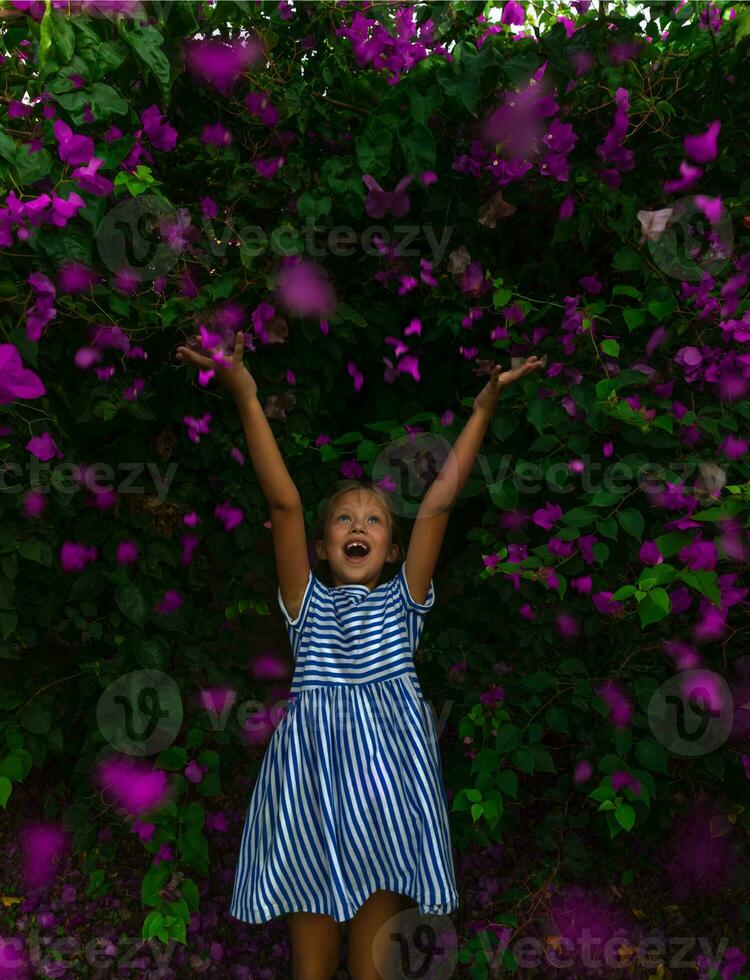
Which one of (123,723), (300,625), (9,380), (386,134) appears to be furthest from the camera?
(123,723)

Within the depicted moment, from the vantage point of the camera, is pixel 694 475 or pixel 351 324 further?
pixel 351 324

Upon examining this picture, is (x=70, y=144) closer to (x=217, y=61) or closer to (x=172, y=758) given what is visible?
(x=217, y=61)

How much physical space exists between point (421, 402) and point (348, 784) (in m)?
1.11

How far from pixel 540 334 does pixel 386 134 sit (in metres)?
0.64

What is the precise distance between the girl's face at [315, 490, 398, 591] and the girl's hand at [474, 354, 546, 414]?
1.24ft

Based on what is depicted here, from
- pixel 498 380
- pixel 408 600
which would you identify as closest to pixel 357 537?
pixel 408 600

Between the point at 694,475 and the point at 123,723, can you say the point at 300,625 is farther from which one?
the point at 694,475

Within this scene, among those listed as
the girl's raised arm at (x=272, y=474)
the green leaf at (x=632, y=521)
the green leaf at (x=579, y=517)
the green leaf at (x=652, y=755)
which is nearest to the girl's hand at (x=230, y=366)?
the girl's raised arm at (x=272, y=474)

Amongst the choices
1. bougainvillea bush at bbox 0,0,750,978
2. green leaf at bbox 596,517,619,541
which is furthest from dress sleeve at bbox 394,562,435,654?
green leaf at bbox 596,517,619,541

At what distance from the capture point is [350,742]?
2047 mm

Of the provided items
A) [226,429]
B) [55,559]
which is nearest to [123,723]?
[55,559]

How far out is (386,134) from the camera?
2.05m

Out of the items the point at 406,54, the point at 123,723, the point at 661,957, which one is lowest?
the point at 661,957

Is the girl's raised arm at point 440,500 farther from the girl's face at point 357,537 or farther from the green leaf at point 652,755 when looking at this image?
the green leaf at point 652,755
